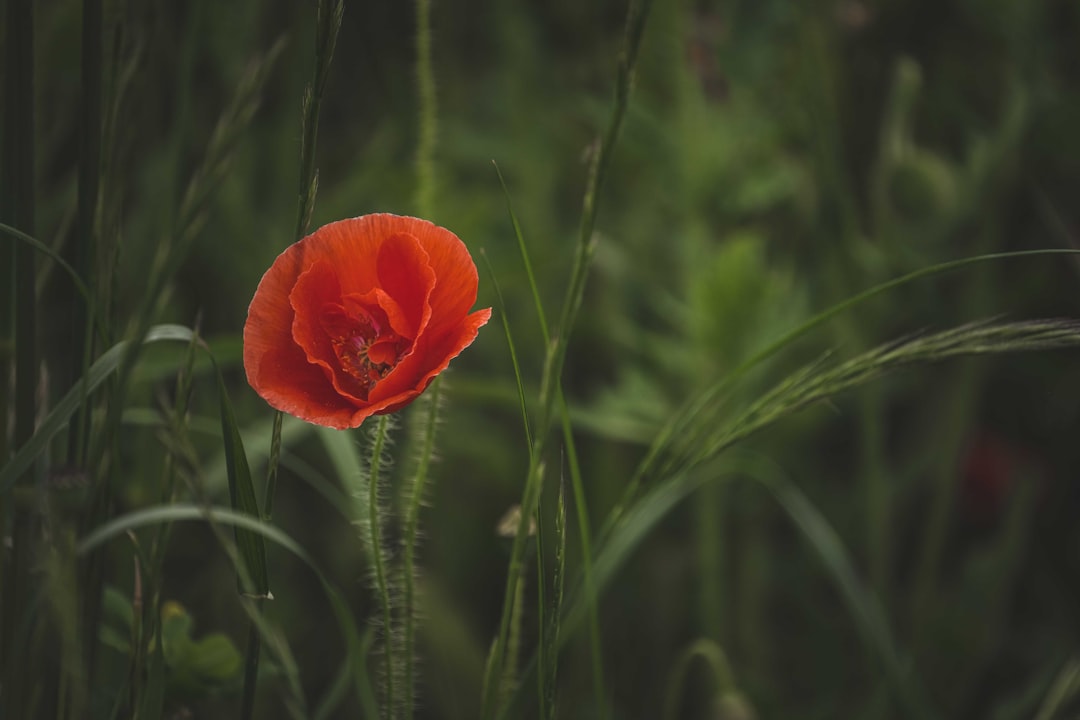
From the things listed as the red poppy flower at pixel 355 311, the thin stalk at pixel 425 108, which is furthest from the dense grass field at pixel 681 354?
the red poppy flower at pixel 355 311

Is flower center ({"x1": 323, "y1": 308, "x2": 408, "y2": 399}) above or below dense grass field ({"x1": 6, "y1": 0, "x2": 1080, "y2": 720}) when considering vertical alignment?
below

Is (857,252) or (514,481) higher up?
(857,252)

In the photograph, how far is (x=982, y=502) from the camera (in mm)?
1360

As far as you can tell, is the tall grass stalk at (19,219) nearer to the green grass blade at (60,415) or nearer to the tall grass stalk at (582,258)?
the green grass blade at (60,415)

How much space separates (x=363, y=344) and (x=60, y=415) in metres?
0.15

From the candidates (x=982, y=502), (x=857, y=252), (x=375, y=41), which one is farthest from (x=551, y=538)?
(x=375, y=41)

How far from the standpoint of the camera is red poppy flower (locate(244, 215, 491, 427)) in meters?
0.50

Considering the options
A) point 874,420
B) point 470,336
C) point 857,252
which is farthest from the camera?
point 857,252

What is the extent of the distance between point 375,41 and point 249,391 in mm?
656

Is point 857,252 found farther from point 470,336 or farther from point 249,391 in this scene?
point 470,336

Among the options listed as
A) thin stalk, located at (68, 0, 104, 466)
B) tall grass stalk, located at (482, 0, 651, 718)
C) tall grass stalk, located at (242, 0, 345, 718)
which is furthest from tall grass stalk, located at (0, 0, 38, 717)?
tall grass stalk, located at (482, 0, 651, 718)

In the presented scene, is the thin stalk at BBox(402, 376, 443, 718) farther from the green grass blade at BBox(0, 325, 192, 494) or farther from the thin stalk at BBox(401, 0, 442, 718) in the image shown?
the green grass blade at BBox(0, 325, 192, 494)

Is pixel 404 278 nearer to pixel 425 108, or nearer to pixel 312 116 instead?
pixel 312 116

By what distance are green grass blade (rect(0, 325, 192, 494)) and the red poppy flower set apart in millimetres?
43
